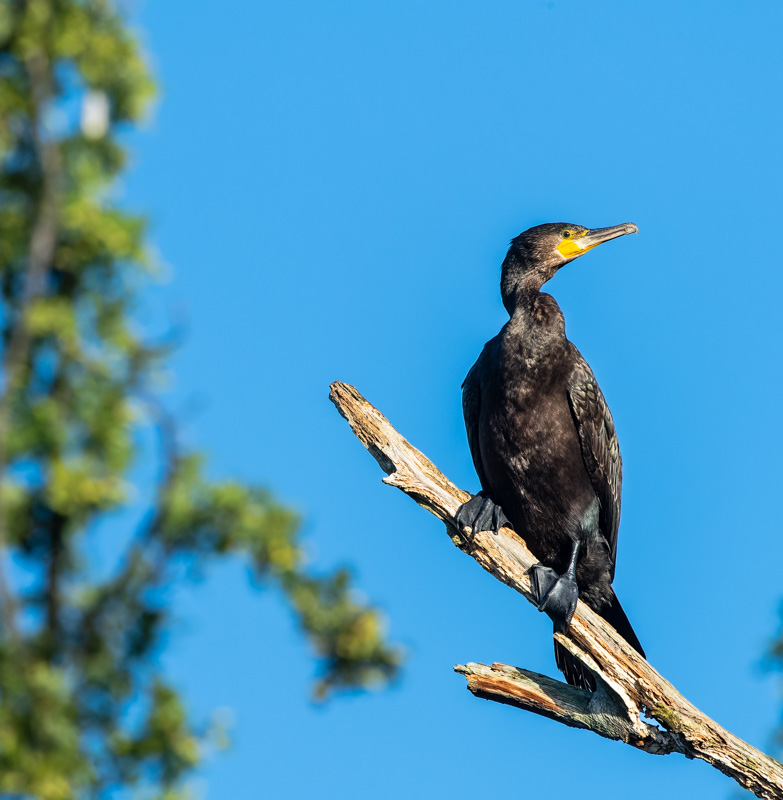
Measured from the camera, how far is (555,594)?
6195mm

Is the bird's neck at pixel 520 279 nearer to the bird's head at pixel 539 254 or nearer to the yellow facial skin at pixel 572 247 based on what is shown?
the bird's head at pixel 539 254

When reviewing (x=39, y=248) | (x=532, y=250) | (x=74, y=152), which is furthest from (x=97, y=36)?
(x=532, y=250)

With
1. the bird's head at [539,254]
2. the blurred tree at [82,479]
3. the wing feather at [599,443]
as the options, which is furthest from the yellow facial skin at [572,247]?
the blurred tree at [82,479]

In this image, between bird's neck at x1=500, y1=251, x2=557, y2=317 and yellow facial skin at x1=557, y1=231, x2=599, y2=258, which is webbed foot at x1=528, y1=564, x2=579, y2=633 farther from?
yellow facial skin at x1=557, y1=231, x2=599, y2=258

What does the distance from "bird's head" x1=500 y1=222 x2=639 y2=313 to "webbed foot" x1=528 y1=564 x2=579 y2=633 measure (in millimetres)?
1923

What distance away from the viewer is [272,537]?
2.35 meters

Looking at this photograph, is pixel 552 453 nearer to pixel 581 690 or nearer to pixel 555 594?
pixel 555 594

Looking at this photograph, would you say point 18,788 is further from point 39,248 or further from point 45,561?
point 39,248

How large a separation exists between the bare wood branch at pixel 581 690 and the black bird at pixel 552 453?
0.36 m

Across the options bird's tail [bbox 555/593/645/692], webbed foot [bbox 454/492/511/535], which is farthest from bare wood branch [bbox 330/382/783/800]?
bird's tail [bbox 555/593/645/692]

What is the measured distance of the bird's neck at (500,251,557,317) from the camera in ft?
23.7

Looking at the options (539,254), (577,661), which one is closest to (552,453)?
(577,661)

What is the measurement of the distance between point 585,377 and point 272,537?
15.8 feet

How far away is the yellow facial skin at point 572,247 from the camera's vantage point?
7.55 metres
